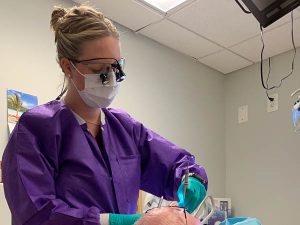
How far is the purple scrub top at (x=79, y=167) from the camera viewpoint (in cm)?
103

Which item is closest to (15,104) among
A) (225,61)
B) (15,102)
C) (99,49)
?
(15,102)

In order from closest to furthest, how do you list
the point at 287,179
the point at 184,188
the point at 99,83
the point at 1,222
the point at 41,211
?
the point at 41,211 < the point at 184,188 < the point at 99,83 < the point at 1,222 < the point at 287,179

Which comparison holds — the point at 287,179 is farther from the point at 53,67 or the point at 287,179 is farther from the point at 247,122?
the point at 53,67

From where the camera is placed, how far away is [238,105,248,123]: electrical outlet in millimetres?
3361

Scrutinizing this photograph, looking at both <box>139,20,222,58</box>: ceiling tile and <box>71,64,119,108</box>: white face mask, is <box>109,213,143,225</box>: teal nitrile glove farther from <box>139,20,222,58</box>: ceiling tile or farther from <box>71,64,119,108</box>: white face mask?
<box>139,20,222,58</box>: ceiling tile

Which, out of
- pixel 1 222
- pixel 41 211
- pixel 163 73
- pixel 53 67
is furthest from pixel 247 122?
pixel 41 211

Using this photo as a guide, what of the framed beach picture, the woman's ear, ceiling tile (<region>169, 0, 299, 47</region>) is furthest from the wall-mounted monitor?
the framed beach picture

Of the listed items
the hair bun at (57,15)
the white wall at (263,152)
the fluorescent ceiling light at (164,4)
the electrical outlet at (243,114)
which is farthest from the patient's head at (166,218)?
the electrical outlet at (243,114)

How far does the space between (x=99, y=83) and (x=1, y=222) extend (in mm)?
1045

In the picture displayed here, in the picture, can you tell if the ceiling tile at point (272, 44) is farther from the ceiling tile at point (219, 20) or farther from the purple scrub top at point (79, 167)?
the purple scrub top at point (79, 167)

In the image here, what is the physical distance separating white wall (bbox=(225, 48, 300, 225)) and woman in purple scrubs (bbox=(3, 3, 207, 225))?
1.84m

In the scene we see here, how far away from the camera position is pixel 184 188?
1167 mm

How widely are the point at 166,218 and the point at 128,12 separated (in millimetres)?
1901

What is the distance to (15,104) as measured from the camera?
2.09 metres
